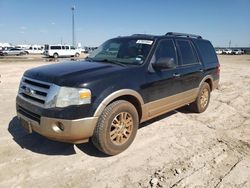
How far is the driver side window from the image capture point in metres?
4.71

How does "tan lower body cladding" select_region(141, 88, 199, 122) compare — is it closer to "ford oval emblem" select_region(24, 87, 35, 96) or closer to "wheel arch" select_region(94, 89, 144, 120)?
"wheel arch" select_region(94, 89, 144, 120)

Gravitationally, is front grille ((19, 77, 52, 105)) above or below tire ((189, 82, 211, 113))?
above

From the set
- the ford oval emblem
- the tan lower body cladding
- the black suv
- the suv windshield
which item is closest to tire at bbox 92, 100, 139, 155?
the black suv

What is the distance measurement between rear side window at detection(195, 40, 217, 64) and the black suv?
2.57 ft

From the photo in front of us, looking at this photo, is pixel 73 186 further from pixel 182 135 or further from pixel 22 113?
pixel 182 135

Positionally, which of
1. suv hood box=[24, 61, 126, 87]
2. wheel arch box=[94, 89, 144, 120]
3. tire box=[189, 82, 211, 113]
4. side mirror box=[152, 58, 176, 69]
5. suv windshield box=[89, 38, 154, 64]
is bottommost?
tire box=[189, 82, 211, 113]

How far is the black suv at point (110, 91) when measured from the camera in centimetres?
345

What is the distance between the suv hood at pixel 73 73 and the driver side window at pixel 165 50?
3.06ft

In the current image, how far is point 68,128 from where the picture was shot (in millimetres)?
3420

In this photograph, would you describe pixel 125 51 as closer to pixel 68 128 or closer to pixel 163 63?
pixel 163 63

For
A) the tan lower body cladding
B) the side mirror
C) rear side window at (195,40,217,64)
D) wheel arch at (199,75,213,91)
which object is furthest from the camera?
rear side window at (195,40,217,64)

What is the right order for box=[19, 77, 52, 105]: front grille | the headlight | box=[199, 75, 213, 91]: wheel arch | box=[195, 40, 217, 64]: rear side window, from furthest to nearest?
box=[195, 40, 217, 64]: rear side window, box=[199, 75, 213, 91]: wheel arch, box=[19, 77, 52, 105]: front grille, the headlight

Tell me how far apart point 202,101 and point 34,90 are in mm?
4402

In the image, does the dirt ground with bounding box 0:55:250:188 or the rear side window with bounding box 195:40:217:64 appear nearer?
the dirt ground with bounding box 0:55:250:188
